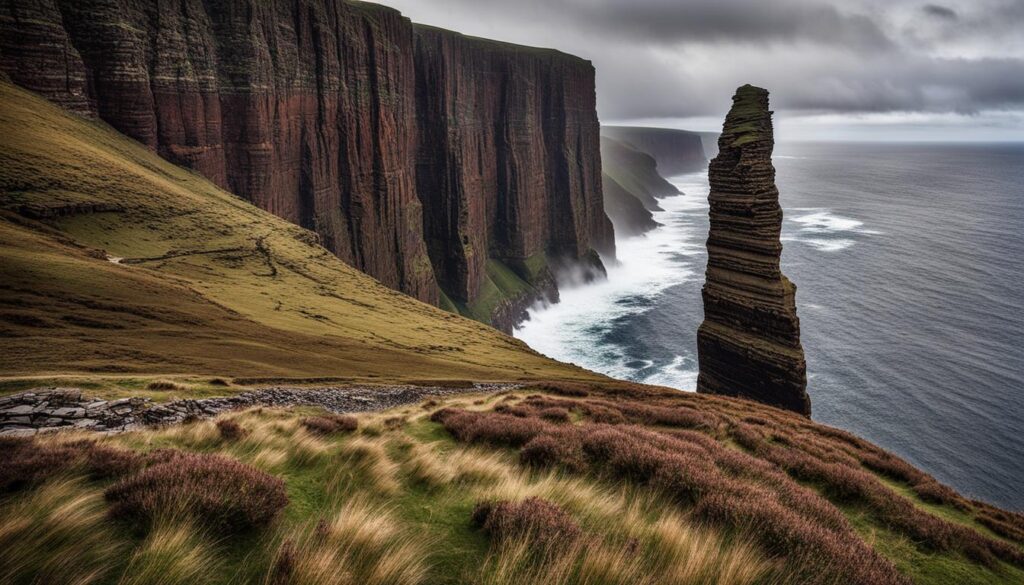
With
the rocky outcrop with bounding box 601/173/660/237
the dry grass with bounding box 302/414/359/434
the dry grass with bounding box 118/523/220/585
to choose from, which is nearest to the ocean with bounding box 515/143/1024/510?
the rocky outcrop with bounding box 601/173/660/237

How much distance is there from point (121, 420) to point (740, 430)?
44.8 ft

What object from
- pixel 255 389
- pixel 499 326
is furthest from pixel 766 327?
pixel 499 326

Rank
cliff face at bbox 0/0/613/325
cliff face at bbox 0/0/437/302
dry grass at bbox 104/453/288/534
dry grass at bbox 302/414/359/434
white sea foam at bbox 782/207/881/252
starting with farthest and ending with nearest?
1. white sea foam at bbox 782/207/881/252
2. cliff face at bbox 0/0/613/325
3. cliff face at bbox 0/0/437/302
4. dry grass at bbox 302/414/359/434
5. dry grass at bbox 104/453/288/534

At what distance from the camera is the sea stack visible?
31.9 meters

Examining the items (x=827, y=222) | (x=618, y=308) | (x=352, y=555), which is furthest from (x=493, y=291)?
(x=827, y=222)

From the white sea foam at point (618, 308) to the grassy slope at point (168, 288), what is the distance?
94.3 ft

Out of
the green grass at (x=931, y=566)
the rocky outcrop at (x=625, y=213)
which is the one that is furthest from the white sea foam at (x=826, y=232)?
the green grass at (x=931, y=566)

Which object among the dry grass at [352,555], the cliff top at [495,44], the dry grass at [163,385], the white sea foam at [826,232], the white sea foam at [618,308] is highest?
the cliff top at [495,44]

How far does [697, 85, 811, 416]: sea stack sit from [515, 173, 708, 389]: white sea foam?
23.3 meters

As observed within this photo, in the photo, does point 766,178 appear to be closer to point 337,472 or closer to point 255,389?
point 255,389

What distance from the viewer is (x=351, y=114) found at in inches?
2237

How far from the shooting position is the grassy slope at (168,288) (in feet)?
53.2

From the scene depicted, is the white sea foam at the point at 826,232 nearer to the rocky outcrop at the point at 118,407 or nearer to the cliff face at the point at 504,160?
the cliff face at the point at 504,160

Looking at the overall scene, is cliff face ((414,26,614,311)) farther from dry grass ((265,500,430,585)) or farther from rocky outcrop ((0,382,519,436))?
dry grass ((265,500,430,585))
